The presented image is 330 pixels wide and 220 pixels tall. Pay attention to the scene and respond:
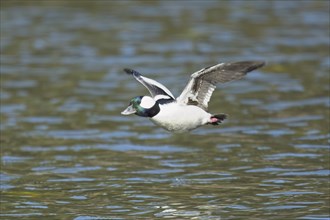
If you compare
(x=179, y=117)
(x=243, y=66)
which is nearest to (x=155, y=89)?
(x=179, y=117)

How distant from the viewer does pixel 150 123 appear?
56.1 feet

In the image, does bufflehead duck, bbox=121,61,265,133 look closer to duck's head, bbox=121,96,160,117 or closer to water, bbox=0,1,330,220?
duck's head, bbox=121,96,160,117

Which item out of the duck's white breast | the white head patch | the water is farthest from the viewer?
the water

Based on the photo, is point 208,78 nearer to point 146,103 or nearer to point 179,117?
point 179,117

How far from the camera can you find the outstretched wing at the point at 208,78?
11453mm

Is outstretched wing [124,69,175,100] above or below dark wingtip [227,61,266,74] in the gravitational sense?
below

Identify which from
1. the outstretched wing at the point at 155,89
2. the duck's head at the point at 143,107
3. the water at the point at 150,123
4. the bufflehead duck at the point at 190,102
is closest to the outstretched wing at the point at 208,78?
the bufflehead duck at the point at 190,102

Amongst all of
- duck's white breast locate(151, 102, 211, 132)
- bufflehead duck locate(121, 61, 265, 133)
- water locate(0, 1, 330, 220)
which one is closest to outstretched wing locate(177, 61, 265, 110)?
bufflehead duck locate(121, 61, 265, 133)

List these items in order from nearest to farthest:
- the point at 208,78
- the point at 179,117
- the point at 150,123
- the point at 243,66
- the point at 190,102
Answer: the point at 243,66 → the point at 179,117 → the point at 208,78 → the point at 190,102 → the point at 150,123

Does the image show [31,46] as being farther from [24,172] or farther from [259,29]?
[24,172]

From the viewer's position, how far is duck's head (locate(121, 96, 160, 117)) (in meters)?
11.5

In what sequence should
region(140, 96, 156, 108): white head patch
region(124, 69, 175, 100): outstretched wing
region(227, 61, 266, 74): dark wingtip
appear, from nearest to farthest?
region(227, 61, 266, 74): dark wingtip < region(140, 96, 156, 108): white head patch < region(124, 69, 175, 100): outstretched wing

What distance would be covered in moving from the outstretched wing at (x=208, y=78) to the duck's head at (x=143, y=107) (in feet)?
1.69

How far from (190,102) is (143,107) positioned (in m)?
0.79
